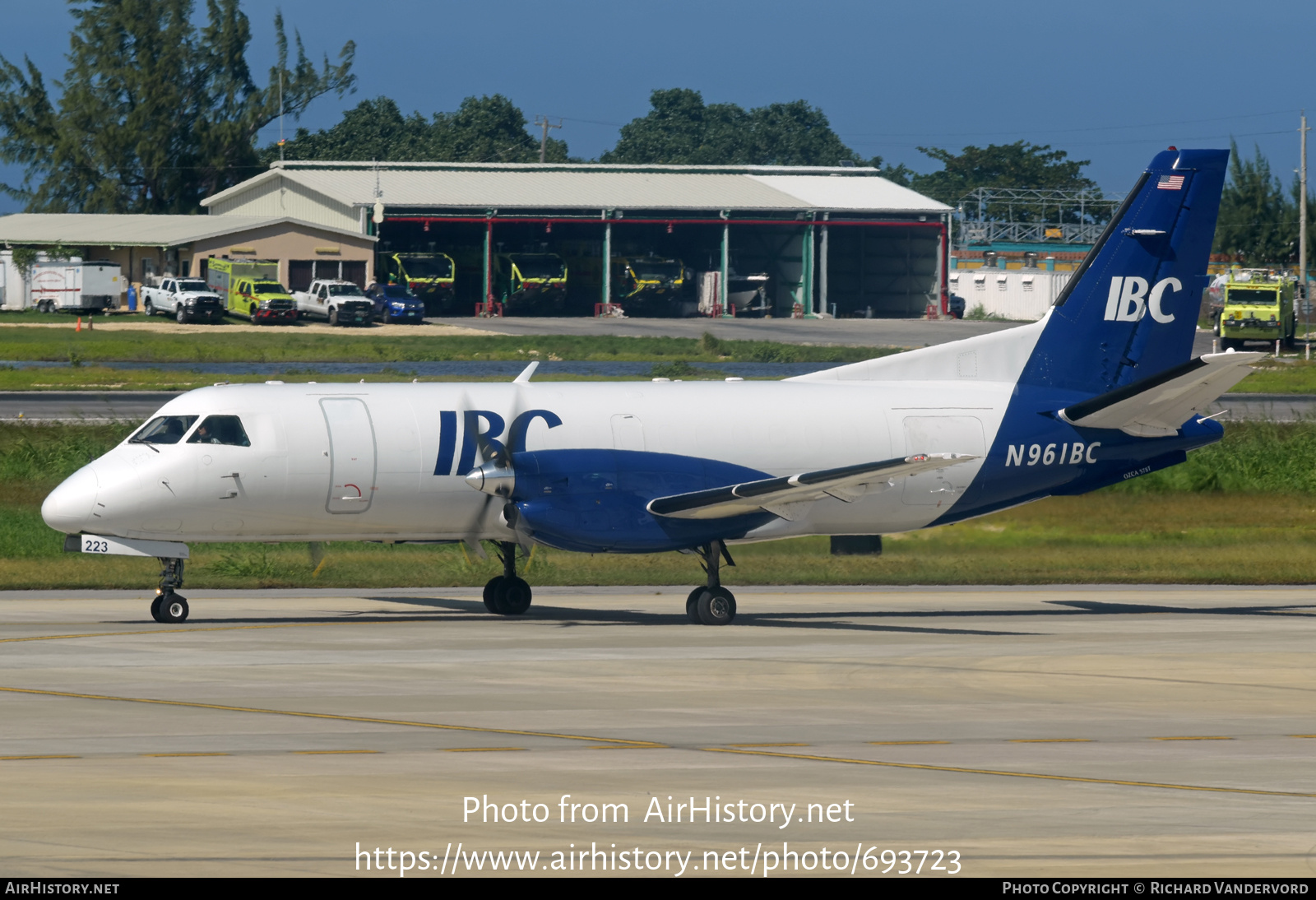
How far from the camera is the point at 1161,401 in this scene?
87.7 ft

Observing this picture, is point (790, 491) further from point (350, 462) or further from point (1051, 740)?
point (1051, 740)

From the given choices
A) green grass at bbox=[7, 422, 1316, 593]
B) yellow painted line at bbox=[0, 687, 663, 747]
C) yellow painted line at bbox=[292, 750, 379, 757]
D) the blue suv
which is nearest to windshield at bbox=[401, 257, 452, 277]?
the blue suv

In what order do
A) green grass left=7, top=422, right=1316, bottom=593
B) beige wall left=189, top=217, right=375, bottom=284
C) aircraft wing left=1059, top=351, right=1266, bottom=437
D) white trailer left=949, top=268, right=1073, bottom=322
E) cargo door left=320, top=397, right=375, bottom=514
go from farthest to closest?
white trailer left=949, top=268, right=1073, bottom=322 → beige wall left=189, top=217, right=375, bottom=284 → green grass left=7, top=422, right=1316, bottom=593 → aircraft wing left=1059, top=351, right=1266, bottom=437 → cargo door left=320, top=397, right=375, bottom=514

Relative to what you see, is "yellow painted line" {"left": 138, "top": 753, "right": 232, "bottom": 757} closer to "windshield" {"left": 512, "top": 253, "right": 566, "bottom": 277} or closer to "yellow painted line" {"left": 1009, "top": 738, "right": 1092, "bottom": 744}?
"yellow painted line" {"left": 1009, "top": 738, "right": 1092, "bottom": 744}

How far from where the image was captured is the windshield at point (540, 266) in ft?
337

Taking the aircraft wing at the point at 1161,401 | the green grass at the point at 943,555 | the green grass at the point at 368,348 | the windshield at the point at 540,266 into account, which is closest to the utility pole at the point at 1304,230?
the green grass at the point at 368,348

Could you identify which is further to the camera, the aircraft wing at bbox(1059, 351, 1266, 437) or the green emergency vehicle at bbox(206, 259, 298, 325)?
the green emergency vehicle at bbox(206, 259, 298, 325)

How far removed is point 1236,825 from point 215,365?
61.1 m

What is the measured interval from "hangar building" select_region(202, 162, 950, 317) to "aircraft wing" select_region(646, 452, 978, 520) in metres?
78.0

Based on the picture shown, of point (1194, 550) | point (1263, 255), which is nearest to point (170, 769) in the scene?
point (1194, 550)

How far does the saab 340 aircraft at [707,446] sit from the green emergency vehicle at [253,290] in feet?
218

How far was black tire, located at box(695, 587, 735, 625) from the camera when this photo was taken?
25.4 metres

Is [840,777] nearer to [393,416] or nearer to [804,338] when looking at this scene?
[393,416]

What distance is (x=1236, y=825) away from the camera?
12.4m
